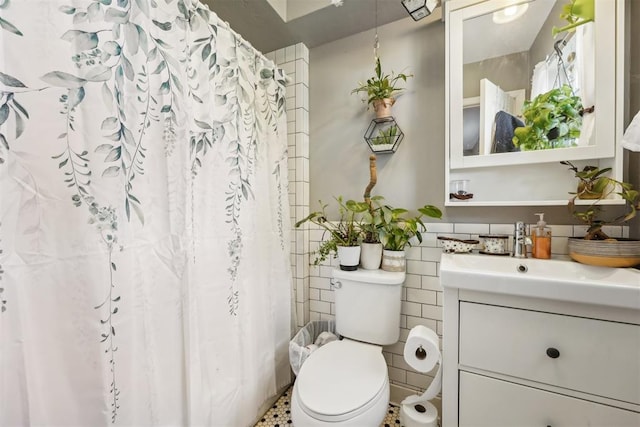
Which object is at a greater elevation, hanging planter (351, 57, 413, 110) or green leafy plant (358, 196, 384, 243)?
hanging planter (351, 57, 413, 110)

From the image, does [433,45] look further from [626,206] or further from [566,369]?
[566,369]

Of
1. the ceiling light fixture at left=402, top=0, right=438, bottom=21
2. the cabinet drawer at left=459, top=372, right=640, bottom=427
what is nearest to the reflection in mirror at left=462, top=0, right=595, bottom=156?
the ceiling light fixture at left=402, top=0, right=438, bottom=21

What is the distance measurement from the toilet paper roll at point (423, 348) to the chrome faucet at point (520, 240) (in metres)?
0.56

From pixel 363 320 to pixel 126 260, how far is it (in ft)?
3.63

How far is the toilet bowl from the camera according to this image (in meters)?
0.97

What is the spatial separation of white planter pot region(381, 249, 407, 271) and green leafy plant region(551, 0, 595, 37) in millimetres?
1246

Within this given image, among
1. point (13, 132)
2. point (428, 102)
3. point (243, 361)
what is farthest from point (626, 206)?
point (13, 132)

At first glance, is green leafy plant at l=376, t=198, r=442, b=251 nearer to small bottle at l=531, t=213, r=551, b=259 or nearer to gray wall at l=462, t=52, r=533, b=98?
small bottle at l=531, t=213, r=551, b=259

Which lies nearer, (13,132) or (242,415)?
(13,132)

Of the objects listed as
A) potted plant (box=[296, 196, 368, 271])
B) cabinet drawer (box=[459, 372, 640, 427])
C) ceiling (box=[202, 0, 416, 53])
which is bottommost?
cabinet drawer (box=[459, 372, 640, 427])

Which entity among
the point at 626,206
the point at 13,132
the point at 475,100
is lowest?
the point at 626,206

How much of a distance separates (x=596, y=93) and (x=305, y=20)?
1.46 m

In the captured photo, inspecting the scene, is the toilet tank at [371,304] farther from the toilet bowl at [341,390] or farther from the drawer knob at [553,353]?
the drawer knob at [553,353]

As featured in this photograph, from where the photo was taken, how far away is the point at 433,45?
4.81 feet
